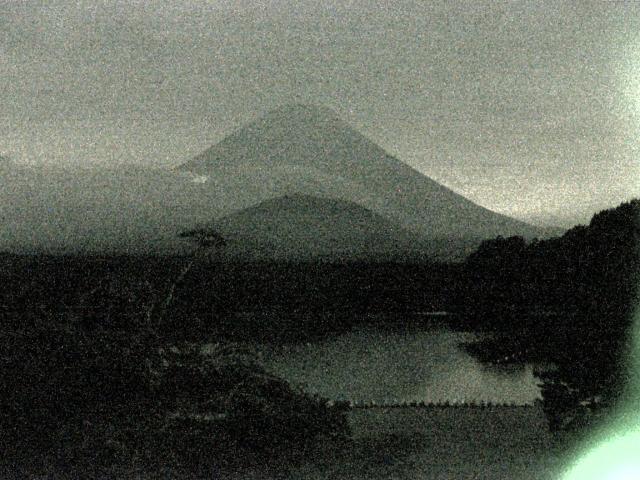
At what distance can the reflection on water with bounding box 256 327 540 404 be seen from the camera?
3.21m

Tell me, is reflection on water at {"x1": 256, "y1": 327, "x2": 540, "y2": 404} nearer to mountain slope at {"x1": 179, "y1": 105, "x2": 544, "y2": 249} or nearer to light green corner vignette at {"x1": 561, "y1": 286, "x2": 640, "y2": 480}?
light green corner vignette at {"x1": 561, "y1": 286, "x2": 640, "y2": 480}

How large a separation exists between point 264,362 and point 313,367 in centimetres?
29

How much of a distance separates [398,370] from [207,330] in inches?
45.1

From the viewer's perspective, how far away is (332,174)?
346 cm

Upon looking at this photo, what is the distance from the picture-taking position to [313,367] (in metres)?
3.27

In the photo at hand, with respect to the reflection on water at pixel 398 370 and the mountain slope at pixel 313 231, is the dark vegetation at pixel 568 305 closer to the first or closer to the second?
the reflection on water at pixel 398 370

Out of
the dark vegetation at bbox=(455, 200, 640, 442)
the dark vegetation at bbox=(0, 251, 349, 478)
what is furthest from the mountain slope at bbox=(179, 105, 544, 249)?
the dark vegetation at bbox=(0, 251, 349, 478)

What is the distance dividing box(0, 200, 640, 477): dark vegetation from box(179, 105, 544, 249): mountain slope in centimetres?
24

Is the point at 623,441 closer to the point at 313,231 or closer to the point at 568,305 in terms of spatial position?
the point at 568,305

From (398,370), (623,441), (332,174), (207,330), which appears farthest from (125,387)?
(623,441)

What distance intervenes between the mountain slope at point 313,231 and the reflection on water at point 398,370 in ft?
1.65

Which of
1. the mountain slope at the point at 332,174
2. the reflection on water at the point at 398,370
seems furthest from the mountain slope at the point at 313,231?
the reflection on water at the point at 398,370

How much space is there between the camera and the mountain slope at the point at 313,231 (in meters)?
3.29

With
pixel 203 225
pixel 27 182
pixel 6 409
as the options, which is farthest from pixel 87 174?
pixel 6 409
